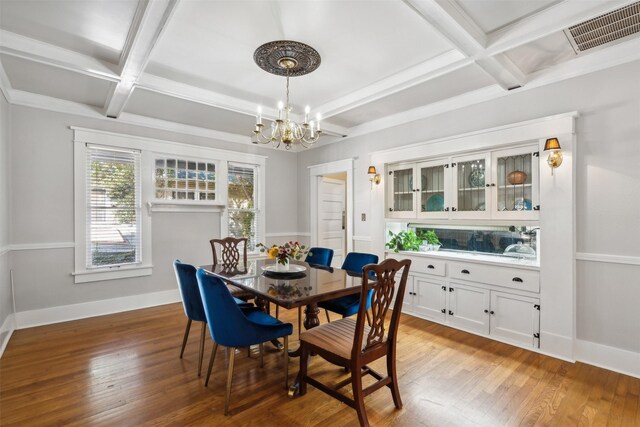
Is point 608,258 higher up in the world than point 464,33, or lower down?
lower down

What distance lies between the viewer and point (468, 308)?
3.69 m

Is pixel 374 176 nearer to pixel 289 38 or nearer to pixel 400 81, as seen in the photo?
pixel 400 81

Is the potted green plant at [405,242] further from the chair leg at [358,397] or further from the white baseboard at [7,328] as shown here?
the white baseboard at [7,328]

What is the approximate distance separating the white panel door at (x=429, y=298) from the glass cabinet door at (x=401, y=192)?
0.92 metres

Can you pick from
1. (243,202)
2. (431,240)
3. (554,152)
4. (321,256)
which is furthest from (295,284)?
(243,202)

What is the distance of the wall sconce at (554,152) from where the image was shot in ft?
9.78

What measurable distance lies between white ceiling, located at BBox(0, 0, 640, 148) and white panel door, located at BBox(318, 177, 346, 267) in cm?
213

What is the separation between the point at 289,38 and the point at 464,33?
139cm

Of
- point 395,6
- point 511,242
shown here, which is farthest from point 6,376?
point 511,242

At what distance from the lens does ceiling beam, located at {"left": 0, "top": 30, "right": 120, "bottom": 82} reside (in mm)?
2586

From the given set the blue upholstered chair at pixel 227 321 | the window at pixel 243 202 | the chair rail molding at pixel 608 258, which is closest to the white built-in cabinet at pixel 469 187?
the chair rail molding at pixel 608 258

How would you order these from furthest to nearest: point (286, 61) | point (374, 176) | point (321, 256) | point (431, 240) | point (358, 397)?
point (374, 176) < point (431, 240) < point (321, 256) < point (286, 61) < point (358, 397)

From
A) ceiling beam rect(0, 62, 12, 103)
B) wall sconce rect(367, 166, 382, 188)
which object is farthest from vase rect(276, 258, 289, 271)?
ceiling beam rect(0, 62, 12, 103)

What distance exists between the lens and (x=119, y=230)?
Answer: 14.5 ft
